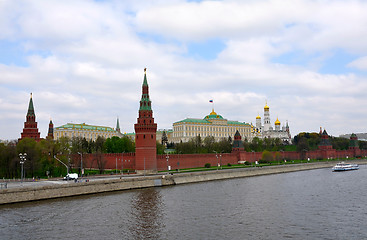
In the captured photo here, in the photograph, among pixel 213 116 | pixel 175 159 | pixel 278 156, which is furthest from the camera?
pixel 213 116

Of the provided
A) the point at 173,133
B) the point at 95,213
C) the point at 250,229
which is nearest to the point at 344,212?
the point at 250,229

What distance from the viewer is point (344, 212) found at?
107 feet

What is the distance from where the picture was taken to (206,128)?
6353 inches

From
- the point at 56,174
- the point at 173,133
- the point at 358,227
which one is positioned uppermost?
the point at 173,133

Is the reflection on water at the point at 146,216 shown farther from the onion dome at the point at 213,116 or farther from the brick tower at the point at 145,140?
the onion dome at the point at 213,116

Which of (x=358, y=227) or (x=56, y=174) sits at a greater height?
(x=56, y=174)

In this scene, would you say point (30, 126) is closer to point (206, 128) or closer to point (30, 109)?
point (30, 109)

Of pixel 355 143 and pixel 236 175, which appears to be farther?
pixel 355 143

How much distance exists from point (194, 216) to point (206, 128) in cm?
13006

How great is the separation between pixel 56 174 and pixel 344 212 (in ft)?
144

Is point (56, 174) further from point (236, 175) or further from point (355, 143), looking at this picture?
point (355, 143)

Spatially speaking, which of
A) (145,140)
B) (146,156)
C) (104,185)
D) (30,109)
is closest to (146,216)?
(104,185)

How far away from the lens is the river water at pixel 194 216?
85.4ft

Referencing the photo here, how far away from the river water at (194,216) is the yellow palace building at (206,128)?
4393 inches
